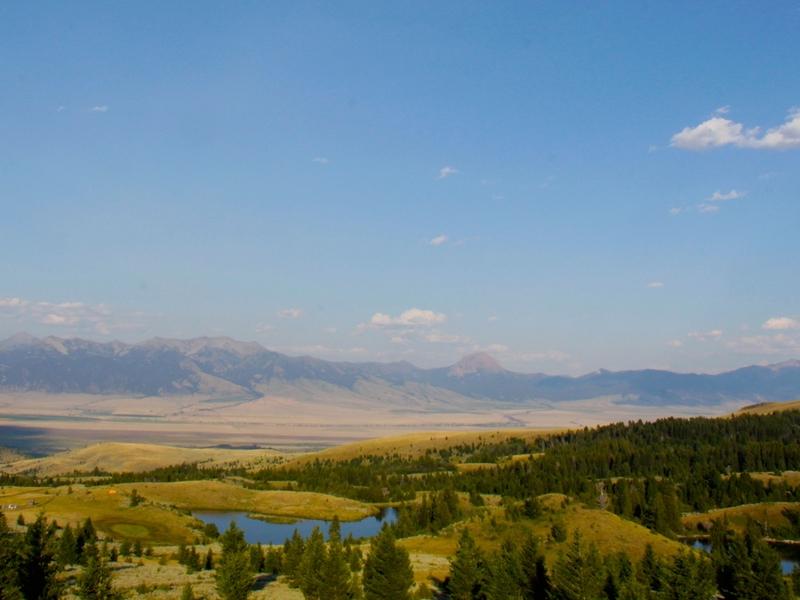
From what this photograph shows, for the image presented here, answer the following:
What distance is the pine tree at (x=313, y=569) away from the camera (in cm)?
5747

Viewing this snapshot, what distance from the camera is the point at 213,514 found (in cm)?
15562

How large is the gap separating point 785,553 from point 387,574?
292 feet

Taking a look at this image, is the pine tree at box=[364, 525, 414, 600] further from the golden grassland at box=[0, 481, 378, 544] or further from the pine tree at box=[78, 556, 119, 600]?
the golden grassland at box=[0, 481, 378, 544]

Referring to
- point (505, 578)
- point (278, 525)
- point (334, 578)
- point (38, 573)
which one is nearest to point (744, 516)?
point (278, 525)

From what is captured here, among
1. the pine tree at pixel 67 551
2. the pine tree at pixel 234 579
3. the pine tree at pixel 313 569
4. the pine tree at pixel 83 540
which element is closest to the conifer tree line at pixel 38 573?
the pine tree at pixel 234 579

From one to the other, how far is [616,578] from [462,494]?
3989 inches

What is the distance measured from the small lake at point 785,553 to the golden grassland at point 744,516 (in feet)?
43.4

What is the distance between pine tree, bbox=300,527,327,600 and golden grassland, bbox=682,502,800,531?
344 feet

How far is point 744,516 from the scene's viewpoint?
14100 cm

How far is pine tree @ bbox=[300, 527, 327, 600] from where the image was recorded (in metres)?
57.5

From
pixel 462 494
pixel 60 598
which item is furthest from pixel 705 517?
pixel 60 598

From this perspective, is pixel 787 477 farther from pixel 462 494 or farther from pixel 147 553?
pixel 147 553

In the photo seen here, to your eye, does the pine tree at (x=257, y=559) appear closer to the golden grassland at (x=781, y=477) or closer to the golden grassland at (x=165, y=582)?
the golden grassland at (x=165, y=582)

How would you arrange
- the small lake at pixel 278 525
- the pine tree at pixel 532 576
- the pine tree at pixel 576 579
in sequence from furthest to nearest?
the small lake at pixel 278 525 < the pine tree at pixel 532 576 < the pine tree at pixel 576 579
